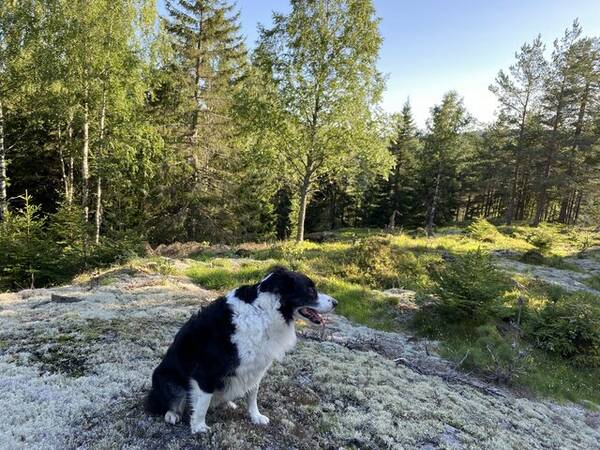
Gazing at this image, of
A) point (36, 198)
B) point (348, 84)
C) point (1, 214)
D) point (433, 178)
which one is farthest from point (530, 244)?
point (36, 198)

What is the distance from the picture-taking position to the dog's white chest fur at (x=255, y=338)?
119 inches

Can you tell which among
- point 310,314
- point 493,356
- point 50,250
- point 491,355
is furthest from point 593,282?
point 50,250

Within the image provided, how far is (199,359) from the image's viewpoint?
9.97 ft

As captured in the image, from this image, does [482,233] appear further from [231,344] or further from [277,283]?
[231,344]

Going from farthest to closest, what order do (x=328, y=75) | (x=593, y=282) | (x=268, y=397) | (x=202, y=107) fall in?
(x=202, y=107)
(x=328, y=75)
(x=593, y=282)
(x=268, y=397)

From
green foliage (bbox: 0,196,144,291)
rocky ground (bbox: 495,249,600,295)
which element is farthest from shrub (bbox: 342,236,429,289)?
green foliage (bbox: 0,196,144,291)

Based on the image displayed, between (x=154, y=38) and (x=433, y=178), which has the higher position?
(x=154, y=38)

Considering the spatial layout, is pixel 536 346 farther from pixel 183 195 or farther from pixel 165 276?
pixel 183 195

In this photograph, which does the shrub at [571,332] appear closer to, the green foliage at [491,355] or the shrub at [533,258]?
the green foliage at [491,355]

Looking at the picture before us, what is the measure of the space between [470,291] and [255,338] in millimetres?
6848

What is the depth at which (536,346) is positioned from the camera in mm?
8086

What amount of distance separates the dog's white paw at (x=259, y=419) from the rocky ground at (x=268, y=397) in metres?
0.07

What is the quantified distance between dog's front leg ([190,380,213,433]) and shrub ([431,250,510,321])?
677 centimetres

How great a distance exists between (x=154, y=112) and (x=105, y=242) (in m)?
10.2
